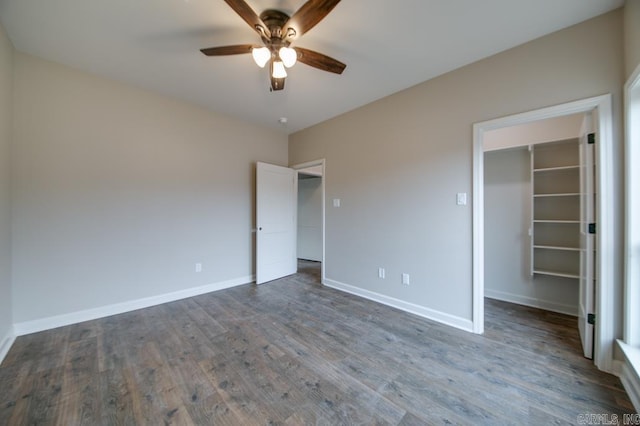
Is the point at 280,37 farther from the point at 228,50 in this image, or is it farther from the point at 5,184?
the point at 5,184

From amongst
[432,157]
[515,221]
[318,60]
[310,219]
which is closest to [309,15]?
[318,60]

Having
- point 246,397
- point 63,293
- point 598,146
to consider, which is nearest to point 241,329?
point 246,397

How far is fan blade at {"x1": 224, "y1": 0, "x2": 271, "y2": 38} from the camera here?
1.42 m

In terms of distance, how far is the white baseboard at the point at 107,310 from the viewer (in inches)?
92.2

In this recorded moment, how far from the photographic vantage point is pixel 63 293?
8.22ft

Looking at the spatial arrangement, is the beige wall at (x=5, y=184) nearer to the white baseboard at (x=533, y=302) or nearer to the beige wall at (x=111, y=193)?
the beige wall at (x=111, y=193)

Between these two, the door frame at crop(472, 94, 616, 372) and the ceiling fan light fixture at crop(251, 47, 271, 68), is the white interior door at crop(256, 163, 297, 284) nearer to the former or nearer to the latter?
the ceiling fan light fixture at crop(251, 47, 271, 68)

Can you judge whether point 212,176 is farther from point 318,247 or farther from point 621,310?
point 621,310

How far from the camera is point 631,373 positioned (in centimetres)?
152

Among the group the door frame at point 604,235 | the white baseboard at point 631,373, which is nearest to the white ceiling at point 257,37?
the door frame at point 604,235

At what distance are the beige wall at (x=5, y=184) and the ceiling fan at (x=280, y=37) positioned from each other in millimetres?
1860

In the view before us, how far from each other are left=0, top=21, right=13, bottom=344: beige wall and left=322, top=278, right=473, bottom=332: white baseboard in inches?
136

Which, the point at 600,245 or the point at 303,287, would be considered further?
the point at 303,287

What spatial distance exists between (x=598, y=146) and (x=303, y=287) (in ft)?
11.7
